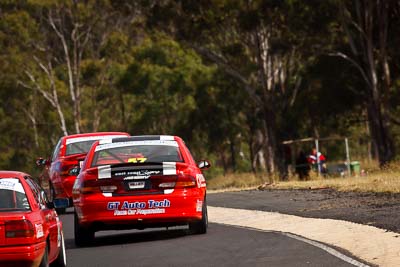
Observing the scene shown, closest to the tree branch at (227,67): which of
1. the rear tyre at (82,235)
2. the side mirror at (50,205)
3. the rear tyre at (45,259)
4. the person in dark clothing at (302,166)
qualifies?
the person in dark clothing at (302,166)

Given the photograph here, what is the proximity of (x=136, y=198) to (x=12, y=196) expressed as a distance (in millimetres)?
4659

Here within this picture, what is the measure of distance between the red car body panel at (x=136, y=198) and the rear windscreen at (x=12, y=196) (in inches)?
175

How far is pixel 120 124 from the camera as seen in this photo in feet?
245

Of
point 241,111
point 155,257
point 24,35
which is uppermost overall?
point 24,35

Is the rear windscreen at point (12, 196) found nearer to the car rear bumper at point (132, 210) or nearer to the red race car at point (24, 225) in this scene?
the red race car at point (24, 225)

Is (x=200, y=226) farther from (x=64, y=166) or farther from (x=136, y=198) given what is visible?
(x=64, y=166)

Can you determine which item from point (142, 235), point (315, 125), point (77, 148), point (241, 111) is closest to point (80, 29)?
point (241, 111)

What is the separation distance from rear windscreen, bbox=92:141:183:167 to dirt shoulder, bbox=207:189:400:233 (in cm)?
248

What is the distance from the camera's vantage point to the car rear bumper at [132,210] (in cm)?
1489

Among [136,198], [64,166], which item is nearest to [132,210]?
[136,198]

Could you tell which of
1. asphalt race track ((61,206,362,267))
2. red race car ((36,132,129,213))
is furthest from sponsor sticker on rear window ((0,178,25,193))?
red race car ((36,132,129,213))

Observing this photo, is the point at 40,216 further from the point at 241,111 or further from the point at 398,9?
the point at 241,111

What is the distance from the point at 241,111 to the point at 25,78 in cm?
1247

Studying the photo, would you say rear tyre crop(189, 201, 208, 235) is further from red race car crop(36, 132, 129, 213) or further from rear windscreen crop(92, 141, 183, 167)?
red race car crop(36, 132, 129, 213)
